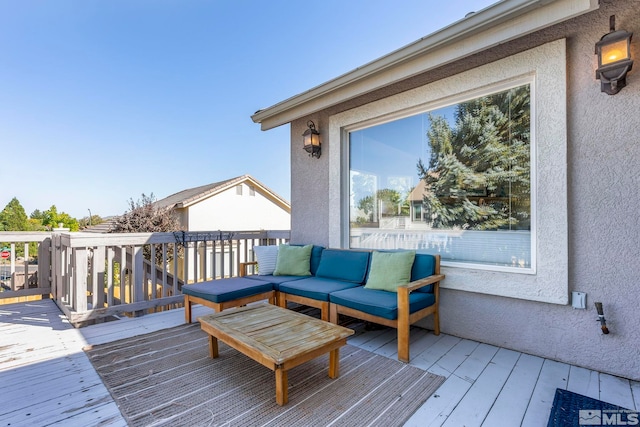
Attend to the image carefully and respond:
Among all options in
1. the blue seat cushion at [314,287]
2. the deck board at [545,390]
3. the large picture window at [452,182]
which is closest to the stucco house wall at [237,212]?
the blue seat cushion at [314,287]

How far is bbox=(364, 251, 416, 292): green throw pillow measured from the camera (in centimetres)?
296

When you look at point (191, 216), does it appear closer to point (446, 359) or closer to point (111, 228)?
point (111, 228)

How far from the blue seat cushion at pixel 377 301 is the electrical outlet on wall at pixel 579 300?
1095mm

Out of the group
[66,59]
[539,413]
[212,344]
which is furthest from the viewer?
[66,59]

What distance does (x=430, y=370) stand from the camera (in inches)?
89.3

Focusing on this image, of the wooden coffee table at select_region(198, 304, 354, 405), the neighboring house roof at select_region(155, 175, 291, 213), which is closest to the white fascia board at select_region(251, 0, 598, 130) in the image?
the wooden coffee table at select_region(198, 304, 354, 405)

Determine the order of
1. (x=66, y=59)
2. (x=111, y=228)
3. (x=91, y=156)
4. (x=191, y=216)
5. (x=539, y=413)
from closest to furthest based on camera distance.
Answer: (x=539, y=413) → (x=66, y=59) → (x=111, y=228) → (x=191, y=216) → (x=91, y=156)

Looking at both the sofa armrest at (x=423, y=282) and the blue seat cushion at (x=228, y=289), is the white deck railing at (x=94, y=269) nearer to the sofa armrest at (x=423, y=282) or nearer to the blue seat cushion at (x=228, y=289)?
the blue seat cushion at (x=228, y=289)

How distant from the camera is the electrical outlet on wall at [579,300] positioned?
90.0 inches

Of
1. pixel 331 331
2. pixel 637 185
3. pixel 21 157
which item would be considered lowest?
pixel 331 331

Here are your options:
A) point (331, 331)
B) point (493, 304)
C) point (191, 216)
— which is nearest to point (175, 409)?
point (331, 331)

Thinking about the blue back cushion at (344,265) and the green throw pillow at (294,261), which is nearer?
the blue back cushion at (344,265)

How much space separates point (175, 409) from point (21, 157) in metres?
15.8

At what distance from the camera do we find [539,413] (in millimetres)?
1713
